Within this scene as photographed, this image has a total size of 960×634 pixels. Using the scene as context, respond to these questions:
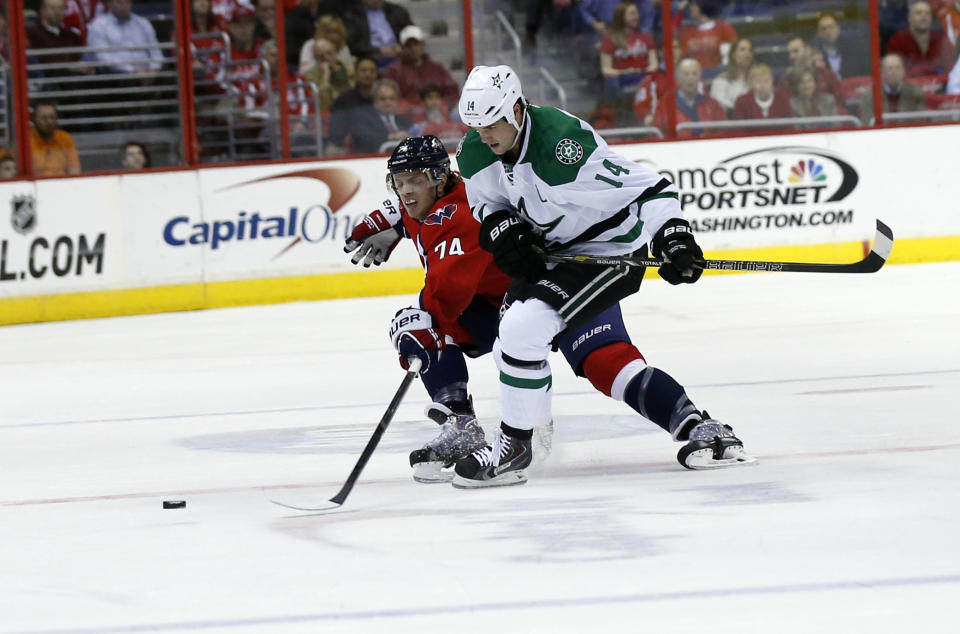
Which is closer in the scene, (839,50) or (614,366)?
(614,366)

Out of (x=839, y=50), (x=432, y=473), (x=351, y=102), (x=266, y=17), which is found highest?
(x=266, y=17)

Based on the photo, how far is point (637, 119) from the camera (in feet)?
32.3

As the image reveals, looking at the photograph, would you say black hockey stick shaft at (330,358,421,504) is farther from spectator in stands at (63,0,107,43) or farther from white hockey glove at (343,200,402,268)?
spectator in stands at (63,0,107,43)

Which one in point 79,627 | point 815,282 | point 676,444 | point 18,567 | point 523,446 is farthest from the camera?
point 815,282

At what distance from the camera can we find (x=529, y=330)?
3770mm

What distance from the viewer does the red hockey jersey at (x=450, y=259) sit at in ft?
13.3

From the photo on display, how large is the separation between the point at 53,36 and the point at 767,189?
4.82 metres

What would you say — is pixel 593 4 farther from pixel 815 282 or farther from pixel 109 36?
pixel 109 36

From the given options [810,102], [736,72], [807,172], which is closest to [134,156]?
[736,72]

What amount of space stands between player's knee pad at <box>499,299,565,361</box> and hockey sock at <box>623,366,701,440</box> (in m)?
0.30

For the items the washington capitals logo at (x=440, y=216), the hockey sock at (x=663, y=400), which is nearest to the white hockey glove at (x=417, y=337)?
the washington capitals logo at (x=440, y=216)

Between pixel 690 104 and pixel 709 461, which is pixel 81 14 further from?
pixel 709 461

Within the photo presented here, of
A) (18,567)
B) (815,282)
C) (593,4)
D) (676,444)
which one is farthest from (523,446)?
(593,4)

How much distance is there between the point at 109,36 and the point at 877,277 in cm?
524
